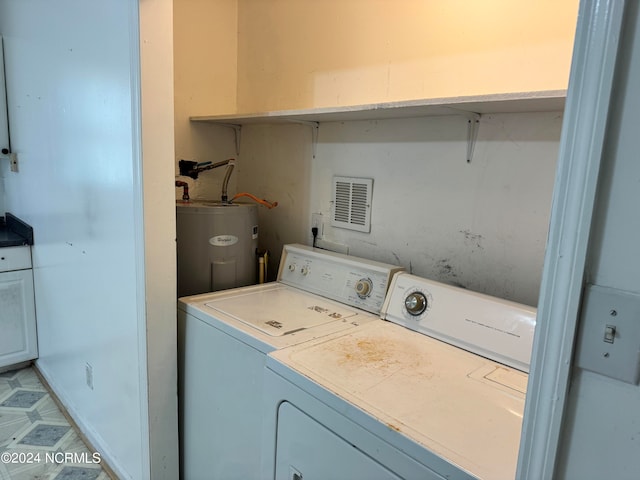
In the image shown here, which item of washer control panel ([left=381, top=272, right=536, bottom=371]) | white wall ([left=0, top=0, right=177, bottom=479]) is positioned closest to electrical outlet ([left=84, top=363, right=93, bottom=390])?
white wall ([left=0, top=0, right=177, bottom=479])

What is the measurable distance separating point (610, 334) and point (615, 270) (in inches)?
3.3

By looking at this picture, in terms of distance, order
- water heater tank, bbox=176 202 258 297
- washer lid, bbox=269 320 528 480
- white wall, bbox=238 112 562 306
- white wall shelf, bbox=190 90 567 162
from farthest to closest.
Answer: water heater tank, bbox=176 202 258 297, white wall, bbox=238 112 562 306, white wall shelf, bbox=190 90 567 162, washer lid, bbox=269 320 528 480

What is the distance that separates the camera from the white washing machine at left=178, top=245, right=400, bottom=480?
4.61 ft

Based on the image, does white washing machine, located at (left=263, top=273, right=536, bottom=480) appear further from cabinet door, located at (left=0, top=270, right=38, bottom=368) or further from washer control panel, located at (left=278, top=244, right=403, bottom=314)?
cabinet door, located at (left=0, top=270, right=38, bottom=368)

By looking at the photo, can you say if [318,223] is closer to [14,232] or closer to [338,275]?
[338,275]

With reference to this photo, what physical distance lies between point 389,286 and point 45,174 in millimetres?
1960

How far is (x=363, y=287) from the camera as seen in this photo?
166cm

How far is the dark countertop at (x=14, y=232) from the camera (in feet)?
8.30

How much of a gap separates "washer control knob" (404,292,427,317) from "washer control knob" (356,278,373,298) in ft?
0.60

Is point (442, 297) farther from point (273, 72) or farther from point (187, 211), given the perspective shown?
point (273, 72)

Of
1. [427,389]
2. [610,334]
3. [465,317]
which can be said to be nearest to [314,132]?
[465,317]

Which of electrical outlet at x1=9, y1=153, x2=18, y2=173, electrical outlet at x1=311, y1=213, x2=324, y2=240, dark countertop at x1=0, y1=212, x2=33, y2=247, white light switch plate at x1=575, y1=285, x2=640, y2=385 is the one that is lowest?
dark countertop at x1=0, y1=212, x2=33, y2=247

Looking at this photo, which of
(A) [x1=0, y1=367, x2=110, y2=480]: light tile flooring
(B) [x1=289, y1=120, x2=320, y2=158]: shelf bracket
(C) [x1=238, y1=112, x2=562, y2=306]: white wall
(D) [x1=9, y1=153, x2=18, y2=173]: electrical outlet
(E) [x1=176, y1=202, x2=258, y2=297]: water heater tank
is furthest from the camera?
(D) [x1=9, y1=153, x2=18, y2=173]: electrical outlet

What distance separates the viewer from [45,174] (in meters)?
2.32
